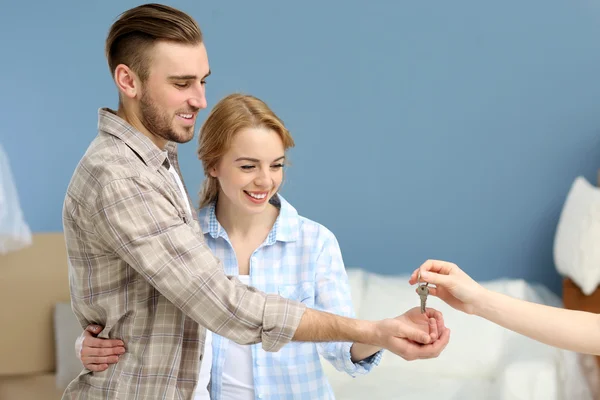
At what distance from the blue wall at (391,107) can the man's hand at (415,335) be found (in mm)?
1867

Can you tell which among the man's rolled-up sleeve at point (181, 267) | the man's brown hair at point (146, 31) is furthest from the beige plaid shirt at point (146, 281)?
the man's brown hair at point (146, 31)

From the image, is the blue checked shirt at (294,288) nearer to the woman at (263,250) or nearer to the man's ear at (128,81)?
the woman at (263,250)

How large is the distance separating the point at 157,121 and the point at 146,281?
33 centimetres

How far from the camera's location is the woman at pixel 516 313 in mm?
1721

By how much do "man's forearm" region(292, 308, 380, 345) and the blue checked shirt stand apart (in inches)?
8.7

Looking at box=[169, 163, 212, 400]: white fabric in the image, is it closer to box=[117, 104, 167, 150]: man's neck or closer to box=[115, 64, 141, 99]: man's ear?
box=[117, 104, 167, 150]: man's neck

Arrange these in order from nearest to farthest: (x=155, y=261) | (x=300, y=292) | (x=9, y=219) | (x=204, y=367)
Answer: (x=155, y=261) < (x=204, y=367) < (x=300, y=292) < (x=9, y=219)

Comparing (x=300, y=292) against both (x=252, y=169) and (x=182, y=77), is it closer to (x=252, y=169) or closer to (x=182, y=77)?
(x=252, y=169)

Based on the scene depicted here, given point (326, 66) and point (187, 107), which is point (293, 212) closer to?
point (187, 107)

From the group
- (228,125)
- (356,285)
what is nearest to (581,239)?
(356,285)

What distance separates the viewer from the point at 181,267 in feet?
4.75

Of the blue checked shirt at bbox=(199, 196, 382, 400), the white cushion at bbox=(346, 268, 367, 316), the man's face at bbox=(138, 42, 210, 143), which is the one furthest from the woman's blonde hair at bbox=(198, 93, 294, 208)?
the white cushion at bbox=(346, 268, 367, 316)

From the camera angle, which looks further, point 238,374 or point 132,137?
point 238,374

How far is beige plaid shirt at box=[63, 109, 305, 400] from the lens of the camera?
144 cm
